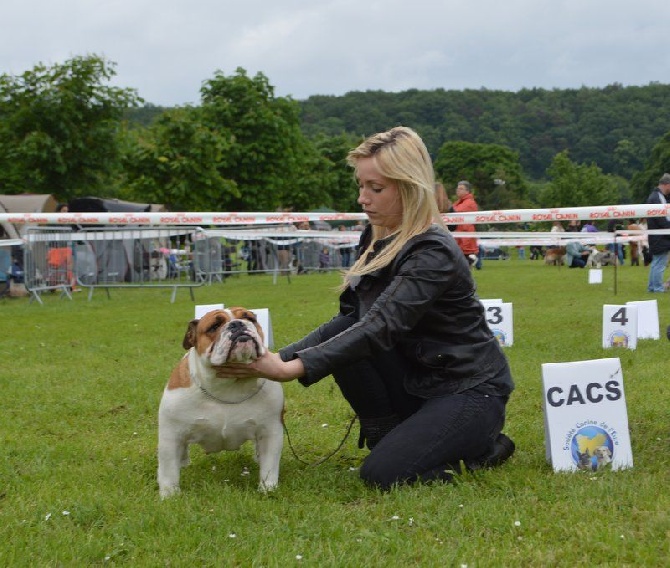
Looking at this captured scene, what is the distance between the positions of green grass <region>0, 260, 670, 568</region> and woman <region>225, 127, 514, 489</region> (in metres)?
0.14

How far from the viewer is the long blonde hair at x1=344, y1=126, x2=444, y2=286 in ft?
11.6

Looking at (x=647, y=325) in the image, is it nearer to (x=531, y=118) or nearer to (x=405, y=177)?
(x=405, y=177)

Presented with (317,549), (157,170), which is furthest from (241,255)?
(317,549)

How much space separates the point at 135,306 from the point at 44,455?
27.8 feet

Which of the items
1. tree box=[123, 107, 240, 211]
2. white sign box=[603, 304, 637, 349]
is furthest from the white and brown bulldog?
tree box=[123, 107, 240, 211]

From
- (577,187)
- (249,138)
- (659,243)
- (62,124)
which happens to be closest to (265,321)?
(659,243)

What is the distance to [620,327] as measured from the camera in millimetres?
7109

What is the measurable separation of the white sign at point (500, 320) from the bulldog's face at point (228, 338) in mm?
4118

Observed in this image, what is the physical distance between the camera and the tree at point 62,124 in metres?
20.3

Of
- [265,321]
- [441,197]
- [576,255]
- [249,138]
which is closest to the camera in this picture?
[265,321]

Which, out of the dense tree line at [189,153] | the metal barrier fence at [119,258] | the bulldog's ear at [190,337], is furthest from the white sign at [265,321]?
the dense tree line at [189,153]

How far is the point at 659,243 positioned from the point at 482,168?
212ft

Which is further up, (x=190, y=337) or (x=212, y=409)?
(x=190, y=337)

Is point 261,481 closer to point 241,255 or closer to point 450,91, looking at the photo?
point 241,255
